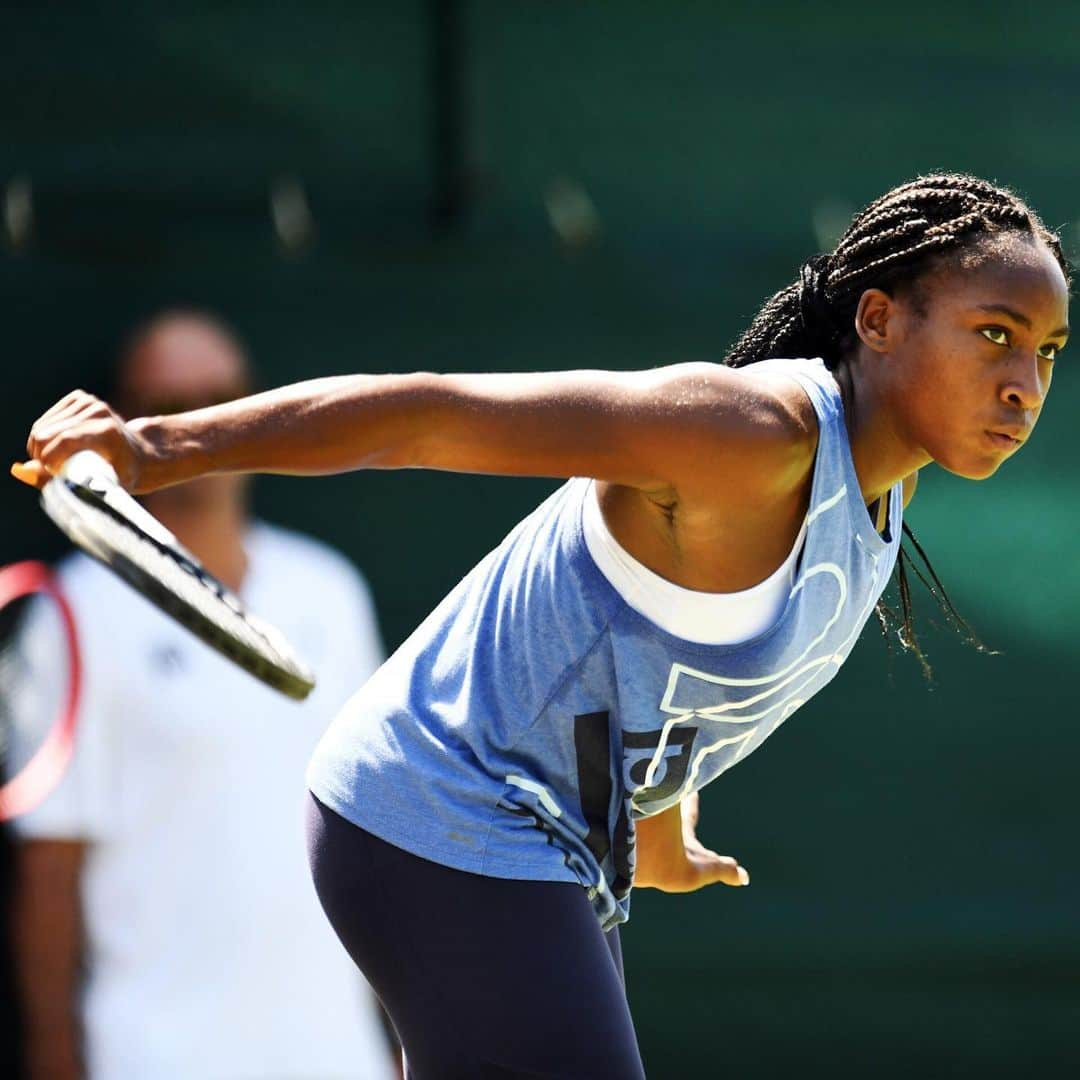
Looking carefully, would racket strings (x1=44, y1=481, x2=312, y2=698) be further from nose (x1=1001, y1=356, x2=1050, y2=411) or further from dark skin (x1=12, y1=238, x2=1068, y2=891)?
nose (x1=1001, y1=356, x2=1050, y2=411)

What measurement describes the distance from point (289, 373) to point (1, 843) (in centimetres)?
129

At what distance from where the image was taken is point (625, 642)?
235 centimetres

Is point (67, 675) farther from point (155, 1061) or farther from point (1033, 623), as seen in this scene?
point (1033, 623)

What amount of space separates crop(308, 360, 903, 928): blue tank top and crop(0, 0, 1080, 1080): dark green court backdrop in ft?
7.16

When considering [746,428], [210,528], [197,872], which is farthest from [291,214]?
[746,428]

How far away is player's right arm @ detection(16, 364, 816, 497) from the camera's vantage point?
79.3 inches

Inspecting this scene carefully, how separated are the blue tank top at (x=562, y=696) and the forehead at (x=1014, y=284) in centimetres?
20

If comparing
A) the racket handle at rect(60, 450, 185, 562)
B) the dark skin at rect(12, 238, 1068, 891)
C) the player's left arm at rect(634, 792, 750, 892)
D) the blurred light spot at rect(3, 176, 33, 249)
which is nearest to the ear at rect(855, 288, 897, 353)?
the dark skin at rect(12, 238, 1068, 891)

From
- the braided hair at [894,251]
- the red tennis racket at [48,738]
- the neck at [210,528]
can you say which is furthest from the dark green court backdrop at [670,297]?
the braided hair at [894,251]

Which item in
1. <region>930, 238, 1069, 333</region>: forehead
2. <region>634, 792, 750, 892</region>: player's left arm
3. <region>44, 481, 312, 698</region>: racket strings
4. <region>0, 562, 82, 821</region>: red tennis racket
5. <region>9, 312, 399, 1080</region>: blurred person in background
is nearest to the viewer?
<region>44, 481, 312, 698</region>: racket strings

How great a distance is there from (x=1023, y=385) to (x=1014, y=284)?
0.42 feet

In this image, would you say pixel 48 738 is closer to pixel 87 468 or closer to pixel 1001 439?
pixel 87 468

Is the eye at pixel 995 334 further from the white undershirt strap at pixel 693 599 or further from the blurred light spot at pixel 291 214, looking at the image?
the blurred light spot at pixel 291 214

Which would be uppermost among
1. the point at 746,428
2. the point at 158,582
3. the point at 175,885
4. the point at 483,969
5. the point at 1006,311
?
the point at 1006,311
